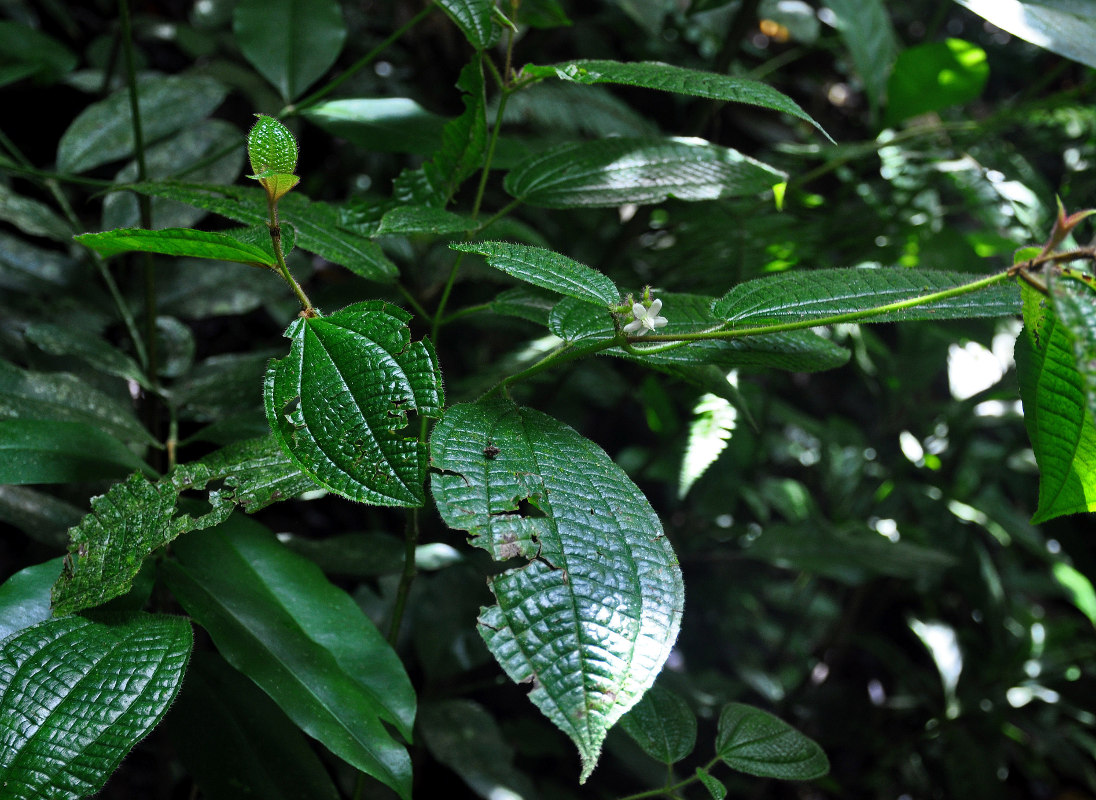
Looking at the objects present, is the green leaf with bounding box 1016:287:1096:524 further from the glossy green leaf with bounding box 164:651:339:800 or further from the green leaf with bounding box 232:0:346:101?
the green leaf with bounding box 232:0:346:101

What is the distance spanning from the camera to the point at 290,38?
961mm

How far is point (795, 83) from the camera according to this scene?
1.86 meters

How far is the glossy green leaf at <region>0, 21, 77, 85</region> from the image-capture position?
1044 mm

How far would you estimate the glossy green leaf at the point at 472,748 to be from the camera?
0.85 m

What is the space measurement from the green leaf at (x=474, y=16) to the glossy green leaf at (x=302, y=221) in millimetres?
194

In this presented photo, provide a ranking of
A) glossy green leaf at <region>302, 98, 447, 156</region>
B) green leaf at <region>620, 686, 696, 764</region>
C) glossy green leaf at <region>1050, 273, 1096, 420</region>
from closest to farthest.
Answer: glossy green leaf at <region>1050, 273, 1096, 420</region>, green leaf at <region>620, 686, 696, 764</region>, glossy green leaf at <region>302, 98, 447, 156</region>

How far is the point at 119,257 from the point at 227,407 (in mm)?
363

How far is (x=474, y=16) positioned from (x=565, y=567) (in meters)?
0.46

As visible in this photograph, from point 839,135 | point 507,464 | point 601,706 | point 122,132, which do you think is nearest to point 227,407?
point 122,132

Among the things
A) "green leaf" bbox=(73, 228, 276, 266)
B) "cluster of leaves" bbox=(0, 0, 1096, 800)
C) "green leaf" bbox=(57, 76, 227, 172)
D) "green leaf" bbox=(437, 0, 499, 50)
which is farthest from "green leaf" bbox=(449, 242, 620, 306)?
"green leaf" bbox=(57, 76, 227, 172)

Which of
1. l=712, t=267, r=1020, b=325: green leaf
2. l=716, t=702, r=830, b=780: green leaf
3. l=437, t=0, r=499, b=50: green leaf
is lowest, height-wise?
l=716, t=702, r=830, b=780: green leaf

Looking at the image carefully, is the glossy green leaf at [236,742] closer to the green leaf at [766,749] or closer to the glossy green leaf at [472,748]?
the glossy green leaf at [472,748]

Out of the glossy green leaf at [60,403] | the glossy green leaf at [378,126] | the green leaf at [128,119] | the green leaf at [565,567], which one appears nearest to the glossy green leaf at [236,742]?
the glossy green leaf at [60,403]

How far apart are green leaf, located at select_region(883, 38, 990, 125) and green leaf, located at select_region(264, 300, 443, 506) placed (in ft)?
3.02
